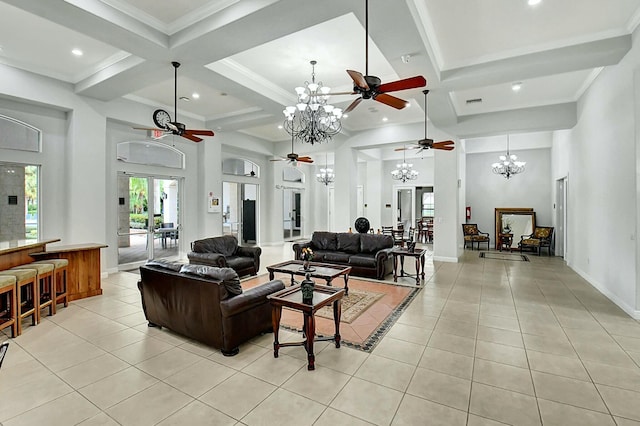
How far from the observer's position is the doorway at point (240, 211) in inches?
419

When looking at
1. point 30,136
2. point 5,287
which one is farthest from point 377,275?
point 30,136

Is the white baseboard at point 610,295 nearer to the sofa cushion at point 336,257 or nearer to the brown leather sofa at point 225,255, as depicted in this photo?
the sofa cushion at point 336,257

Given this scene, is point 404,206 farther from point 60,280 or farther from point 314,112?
point 60,280

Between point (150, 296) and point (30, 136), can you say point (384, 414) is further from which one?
point (30, 136)

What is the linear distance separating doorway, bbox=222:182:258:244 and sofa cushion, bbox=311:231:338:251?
4111 mm

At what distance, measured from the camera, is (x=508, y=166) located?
973 centimetres

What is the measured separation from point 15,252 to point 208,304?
3209 millimetres

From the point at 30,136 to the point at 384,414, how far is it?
23.7 ft

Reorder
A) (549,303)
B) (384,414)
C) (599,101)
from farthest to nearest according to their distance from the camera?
(599,101) → (549,303) → (384,414)

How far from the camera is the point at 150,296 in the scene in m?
3.75

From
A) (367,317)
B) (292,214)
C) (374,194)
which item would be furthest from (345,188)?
(367,317)

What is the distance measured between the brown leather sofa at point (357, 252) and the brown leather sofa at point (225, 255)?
100 cm

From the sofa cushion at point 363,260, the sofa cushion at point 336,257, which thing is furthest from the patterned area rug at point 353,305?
the sofa cushion at point 336,257

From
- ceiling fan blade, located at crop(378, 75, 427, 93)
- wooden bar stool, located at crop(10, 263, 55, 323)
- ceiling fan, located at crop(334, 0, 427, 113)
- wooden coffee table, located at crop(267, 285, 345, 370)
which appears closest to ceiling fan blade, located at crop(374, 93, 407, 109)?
ceiling fan, located at crop(334, 0, 427, 113)
